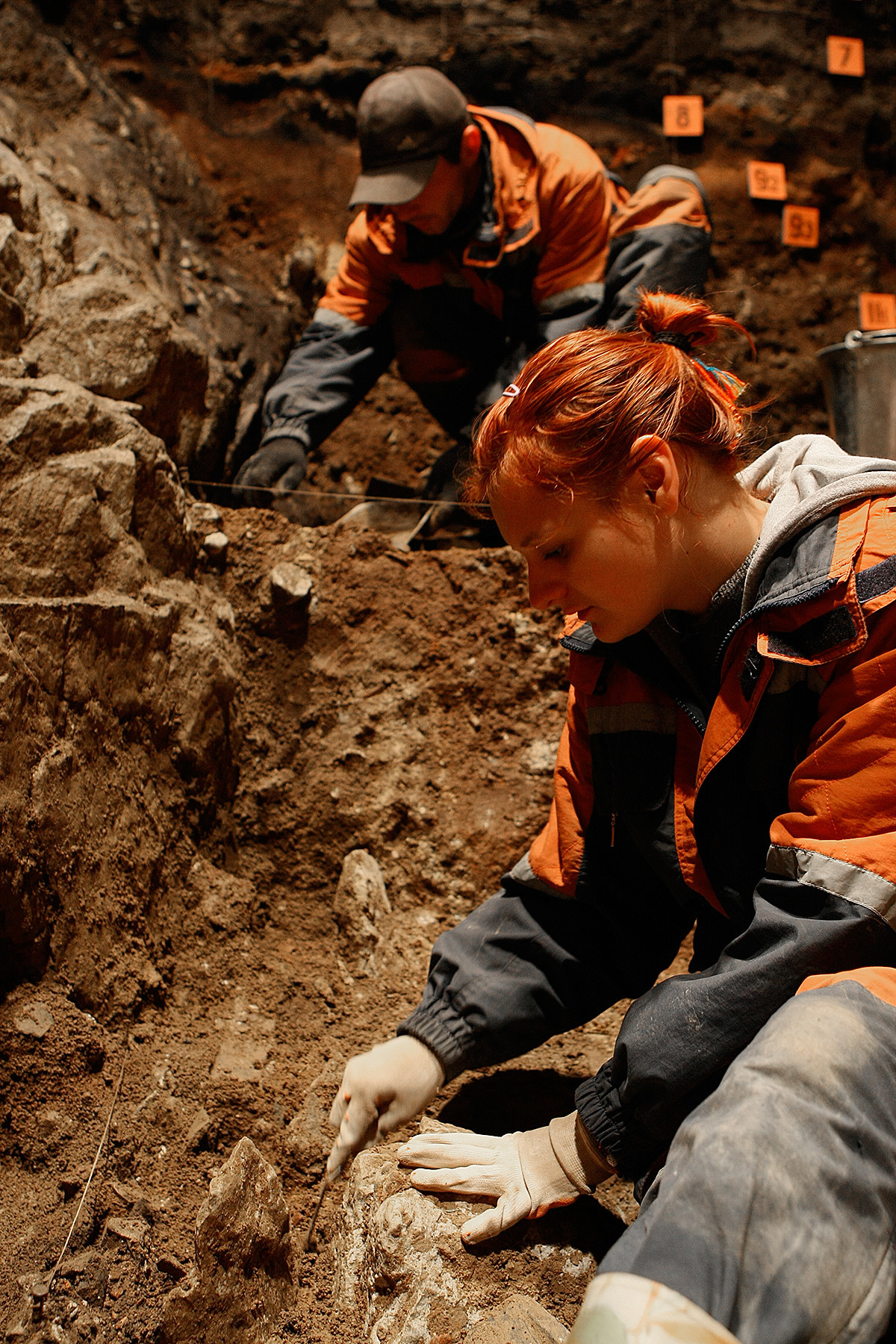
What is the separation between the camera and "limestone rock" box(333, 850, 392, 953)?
61.6 inches

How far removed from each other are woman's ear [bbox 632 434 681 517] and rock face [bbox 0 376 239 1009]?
34.8 inches

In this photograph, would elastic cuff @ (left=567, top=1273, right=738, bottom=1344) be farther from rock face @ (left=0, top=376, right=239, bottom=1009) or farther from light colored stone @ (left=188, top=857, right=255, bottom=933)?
light colored stone @ (left=188, top=857, right=255, bottom=933)

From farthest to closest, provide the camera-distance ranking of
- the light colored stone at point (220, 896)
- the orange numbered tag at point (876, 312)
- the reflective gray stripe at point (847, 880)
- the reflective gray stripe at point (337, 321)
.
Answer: the orange numbered tag at point (876, 312), the reflective gray stripe at point (337, 321), the light colored stone at point (220, 896), the reflective gray stripe at point (847, 880)

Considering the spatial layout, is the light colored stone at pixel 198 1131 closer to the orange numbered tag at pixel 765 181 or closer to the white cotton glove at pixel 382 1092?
the white cotton glove at pixel 382 1092

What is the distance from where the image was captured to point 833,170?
140 inches

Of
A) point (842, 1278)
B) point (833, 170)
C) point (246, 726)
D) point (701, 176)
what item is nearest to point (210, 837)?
point (246, 726)

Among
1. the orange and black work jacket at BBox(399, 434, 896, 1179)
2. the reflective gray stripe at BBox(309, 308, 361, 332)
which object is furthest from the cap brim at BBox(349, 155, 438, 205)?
the orange and black work jacket at BBox(399, 434, 896, 1179)

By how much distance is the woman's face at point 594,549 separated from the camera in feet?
3.26

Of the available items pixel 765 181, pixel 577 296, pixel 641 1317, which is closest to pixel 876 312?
pixel 765 181

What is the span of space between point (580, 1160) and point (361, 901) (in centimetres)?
65

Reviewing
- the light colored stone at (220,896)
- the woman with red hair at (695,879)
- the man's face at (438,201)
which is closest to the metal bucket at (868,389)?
the man's face at (438,201)

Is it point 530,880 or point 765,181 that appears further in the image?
point 765,181

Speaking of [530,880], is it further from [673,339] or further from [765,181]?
[765,181]

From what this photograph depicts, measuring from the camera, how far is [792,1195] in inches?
28.1
